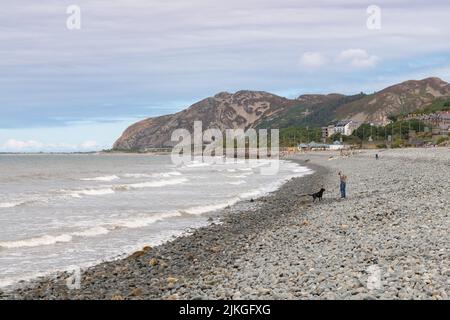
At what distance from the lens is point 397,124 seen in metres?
151

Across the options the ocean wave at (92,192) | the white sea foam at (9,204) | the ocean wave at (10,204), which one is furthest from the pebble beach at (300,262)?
the ocean wave at (92,192)

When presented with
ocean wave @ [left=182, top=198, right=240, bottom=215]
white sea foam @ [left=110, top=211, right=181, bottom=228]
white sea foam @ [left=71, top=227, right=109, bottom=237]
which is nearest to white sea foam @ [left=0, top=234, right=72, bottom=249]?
white sea foam @ [left=71, top=227, right=109, bottom=237]

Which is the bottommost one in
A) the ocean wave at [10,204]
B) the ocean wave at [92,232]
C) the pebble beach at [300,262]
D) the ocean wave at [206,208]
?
the ocean wave at [10,204]

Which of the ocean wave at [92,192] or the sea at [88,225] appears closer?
the sea at [88,225]

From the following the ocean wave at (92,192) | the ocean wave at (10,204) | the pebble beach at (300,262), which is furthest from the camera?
the ocean wave at (92,192)

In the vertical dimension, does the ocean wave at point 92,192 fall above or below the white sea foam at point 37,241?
below

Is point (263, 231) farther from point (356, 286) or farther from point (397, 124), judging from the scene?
point (397, 124)

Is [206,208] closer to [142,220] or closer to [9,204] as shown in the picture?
[142,220]

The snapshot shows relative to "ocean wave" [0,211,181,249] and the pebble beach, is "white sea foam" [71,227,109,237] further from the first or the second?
the pebble beach

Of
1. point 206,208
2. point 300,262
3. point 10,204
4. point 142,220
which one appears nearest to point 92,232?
point 142,220

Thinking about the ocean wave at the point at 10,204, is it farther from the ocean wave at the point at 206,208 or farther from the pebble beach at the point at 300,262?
the pebble beach at the point at 300,262

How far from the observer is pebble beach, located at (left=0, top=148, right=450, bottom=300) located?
942 cm

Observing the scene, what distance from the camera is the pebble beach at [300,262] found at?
30.9 ft

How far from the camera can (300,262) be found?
1202 centimetres
